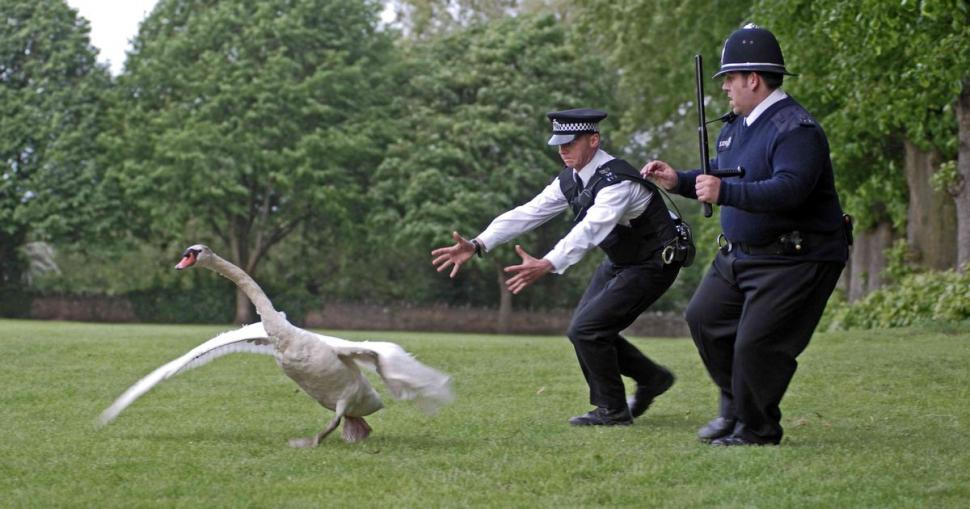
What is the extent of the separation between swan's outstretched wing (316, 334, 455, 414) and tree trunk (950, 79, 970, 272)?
15.4m

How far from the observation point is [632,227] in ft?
31.0

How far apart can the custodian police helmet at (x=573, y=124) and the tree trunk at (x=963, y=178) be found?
45.7 feet

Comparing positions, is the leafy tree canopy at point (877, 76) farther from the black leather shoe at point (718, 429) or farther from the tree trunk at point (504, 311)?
→ the tree trunk at point (504, 311)

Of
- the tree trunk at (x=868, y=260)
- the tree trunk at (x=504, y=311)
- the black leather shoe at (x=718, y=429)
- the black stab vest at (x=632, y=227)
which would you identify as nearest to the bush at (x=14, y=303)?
the tree trunk at (x=504, y=311)

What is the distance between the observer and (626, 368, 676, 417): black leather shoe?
10078 millimetres

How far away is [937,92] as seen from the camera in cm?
2152

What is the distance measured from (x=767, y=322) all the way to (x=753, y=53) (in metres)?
1.56

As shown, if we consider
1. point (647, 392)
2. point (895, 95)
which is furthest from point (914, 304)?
point (647, 392)

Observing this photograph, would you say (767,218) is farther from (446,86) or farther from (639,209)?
(446,86)

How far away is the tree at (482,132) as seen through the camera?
53.2 metres

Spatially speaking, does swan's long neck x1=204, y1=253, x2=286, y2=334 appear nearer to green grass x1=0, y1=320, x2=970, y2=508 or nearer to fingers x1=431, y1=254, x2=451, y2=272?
green grass x1=0, y1=320, x2=970, y2=508

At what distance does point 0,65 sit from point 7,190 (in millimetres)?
5232

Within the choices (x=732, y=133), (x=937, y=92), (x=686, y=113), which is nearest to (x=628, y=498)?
(x=732, y=133)

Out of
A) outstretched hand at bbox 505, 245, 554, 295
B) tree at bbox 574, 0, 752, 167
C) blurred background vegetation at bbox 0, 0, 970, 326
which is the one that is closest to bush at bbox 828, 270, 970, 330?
tree at bbox 574, 0, 752, 167
